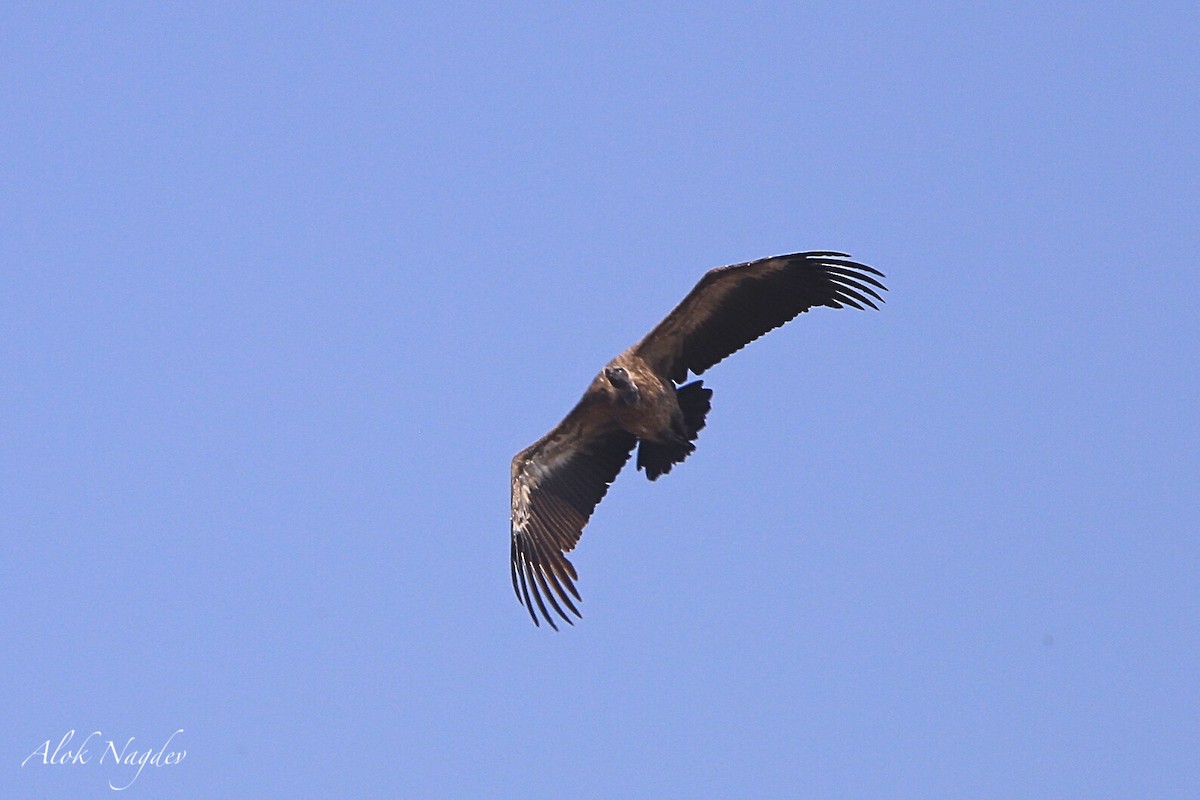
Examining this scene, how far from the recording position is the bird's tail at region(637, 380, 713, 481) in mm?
20672

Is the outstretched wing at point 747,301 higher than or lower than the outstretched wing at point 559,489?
higher

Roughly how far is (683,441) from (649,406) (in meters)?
0.56

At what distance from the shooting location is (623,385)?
2042 centimetres

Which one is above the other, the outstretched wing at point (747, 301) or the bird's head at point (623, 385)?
the outstretched wing at point (747, 301)

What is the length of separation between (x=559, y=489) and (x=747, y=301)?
9.33 ft

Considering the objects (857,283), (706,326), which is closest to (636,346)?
(706,326)

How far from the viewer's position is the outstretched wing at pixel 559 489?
838 inches

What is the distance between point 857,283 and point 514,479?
4030 mm

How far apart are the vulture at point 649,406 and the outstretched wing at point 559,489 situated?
0.01 metres

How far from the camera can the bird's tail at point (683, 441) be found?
2067 centimetres

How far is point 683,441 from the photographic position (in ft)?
68.2

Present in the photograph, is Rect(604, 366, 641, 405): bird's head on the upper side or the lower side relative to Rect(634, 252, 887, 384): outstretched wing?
lower

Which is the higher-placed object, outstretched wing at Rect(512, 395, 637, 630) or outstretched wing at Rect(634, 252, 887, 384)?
outstretched wing at Rect(634, 252, 887, 384)

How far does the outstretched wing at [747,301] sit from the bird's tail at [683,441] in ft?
1.27
